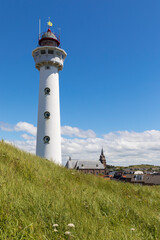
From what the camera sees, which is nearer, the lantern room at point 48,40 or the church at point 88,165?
the lantern room at point 48,40

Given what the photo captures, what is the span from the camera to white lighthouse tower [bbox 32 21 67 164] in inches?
837

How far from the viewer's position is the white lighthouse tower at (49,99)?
69.8ft

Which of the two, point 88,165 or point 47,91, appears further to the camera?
point 88,165

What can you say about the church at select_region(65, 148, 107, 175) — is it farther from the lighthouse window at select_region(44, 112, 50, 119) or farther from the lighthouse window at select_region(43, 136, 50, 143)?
the lighthouse window at select_region(44, 112, 50, 119)

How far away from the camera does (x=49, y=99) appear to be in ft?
73.6

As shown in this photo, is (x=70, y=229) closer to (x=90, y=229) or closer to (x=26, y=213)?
(x=90, y=229)

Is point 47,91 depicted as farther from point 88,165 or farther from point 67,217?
point 88,165

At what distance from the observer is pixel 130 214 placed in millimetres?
4055

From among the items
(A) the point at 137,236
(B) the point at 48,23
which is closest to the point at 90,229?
(A) the point at 137,236

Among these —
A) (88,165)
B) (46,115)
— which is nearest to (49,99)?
(46,115)

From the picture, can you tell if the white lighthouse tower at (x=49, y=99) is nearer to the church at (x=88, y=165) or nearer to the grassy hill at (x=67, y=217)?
the grassy hill at (x=67, y=217)

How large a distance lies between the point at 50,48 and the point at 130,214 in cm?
2386

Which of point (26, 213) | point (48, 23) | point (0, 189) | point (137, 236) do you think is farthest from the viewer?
point (48, 23)

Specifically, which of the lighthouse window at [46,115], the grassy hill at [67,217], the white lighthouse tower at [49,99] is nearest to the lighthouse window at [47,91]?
the white lighthouse tower at [49,99]
